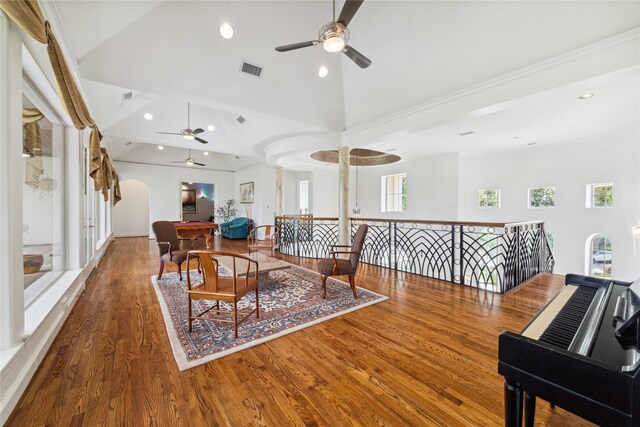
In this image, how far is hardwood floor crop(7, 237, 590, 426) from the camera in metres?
1.58

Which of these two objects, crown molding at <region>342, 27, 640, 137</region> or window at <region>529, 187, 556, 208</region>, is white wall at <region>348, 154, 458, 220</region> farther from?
crown molding at <region>342, 27, 640, 137</region>

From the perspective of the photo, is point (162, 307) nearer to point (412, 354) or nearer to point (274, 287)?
point (274, 287)

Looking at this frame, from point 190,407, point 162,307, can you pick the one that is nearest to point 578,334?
point 190,407

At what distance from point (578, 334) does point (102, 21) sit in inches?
187

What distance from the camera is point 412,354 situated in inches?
87.9

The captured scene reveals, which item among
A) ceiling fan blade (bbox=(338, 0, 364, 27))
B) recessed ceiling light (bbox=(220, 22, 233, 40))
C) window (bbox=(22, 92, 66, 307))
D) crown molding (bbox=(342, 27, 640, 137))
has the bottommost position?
window (bbox=(22, 92, 66, 307))

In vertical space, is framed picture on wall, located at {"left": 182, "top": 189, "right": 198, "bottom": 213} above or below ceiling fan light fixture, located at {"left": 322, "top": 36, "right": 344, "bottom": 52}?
below

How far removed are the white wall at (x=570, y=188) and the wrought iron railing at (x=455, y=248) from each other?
149cm

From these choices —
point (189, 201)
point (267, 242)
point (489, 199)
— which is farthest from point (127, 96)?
point (489, 199)

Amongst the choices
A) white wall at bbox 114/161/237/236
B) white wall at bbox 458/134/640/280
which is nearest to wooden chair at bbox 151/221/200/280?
white wall at bbox 114/161/237/236

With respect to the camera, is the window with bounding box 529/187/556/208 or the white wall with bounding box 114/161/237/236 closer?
the window with bounding box 529/187/556/208

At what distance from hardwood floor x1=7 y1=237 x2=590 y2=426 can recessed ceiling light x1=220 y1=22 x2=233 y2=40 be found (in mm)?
3629

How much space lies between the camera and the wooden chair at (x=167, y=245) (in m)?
4.28

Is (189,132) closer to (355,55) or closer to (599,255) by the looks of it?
(355,55)
